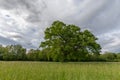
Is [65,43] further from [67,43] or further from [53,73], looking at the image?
[53,73]

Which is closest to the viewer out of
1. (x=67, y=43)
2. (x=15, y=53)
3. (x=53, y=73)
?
(x=53, y=73)

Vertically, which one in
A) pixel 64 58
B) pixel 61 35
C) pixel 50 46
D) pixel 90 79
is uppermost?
pixel 61 35

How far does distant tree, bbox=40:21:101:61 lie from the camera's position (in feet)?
96.9

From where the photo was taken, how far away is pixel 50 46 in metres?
30.3

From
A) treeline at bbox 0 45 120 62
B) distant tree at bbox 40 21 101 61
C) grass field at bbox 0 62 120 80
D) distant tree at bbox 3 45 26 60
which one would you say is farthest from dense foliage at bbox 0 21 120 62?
distant tree at bbox 3 45 26 60

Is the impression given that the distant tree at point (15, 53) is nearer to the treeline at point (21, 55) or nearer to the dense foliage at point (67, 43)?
the treeline at point (21, 55)

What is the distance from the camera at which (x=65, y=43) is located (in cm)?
3033

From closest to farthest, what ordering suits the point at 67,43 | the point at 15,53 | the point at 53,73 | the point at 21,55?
the point at 53,73, the point at 67,43, the point at 21,55, the point at 15,53

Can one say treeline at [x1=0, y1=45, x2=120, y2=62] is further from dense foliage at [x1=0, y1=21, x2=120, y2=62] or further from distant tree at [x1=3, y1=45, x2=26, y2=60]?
dense foliage at [x1=0, y1=21, x2=120, y2=62]

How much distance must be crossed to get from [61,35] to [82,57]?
5524 millimetres

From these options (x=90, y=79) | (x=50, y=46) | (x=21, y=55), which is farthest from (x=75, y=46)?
(x=21, y=55)

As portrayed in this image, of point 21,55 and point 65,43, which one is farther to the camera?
point 21,55

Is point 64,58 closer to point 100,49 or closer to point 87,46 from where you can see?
point 87,46

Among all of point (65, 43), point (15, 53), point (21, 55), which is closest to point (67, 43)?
point (65, 43)
